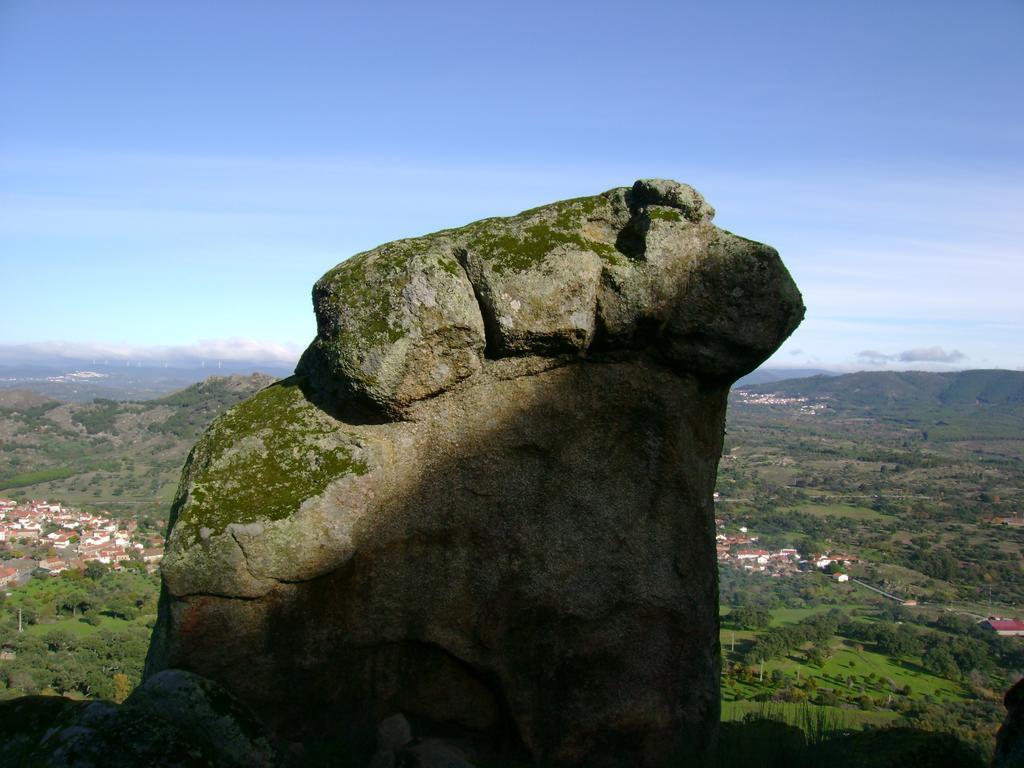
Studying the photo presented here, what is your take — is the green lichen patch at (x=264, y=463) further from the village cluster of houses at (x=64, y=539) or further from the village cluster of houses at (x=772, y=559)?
the village cluster of houses at (x=772, y=559)

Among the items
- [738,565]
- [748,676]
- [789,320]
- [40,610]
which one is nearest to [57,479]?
[40,610]

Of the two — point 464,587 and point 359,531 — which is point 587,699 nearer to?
point 464,587

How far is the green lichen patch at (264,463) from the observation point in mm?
6746

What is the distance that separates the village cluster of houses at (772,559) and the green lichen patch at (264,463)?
42.0m

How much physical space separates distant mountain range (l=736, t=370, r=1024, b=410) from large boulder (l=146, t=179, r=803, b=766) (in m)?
185

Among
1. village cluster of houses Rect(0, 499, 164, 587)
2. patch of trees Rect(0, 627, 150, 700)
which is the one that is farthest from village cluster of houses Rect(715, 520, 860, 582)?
patch of trees Rect(0, 627, 150, 700)

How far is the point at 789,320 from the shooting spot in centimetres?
777

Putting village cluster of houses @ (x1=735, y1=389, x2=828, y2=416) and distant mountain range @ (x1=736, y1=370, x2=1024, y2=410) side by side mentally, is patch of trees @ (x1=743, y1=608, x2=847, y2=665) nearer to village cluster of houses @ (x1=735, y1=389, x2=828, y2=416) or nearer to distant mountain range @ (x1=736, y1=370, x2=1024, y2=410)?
village cluster of houses @ (x1=735, y1=389, x2=828, y2=416)

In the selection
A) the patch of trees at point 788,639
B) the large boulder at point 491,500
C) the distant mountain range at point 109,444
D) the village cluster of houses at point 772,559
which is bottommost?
the village cluster of houses at point 772,559

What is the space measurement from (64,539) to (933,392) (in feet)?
636

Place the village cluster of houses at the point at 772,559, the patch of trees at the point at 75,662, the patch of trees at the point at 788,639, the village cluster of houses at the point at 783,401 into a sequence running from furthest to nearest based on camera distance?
the village cluster of houses at the point at 783,401 → the village cluster of houses at the point at 772,559 → the patch of trees at the point at 788,639 → the patch of trees at the point at 75,662

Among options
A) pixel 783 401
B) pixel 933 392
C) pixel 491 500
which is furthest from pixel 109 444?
pixel 933 392

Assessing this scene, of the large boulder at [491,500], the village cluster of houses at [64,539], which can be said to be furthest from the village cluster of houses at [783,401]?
the large boulder at [491,500]

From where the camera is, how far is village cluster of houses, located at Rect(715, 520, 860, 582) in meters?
47.0
